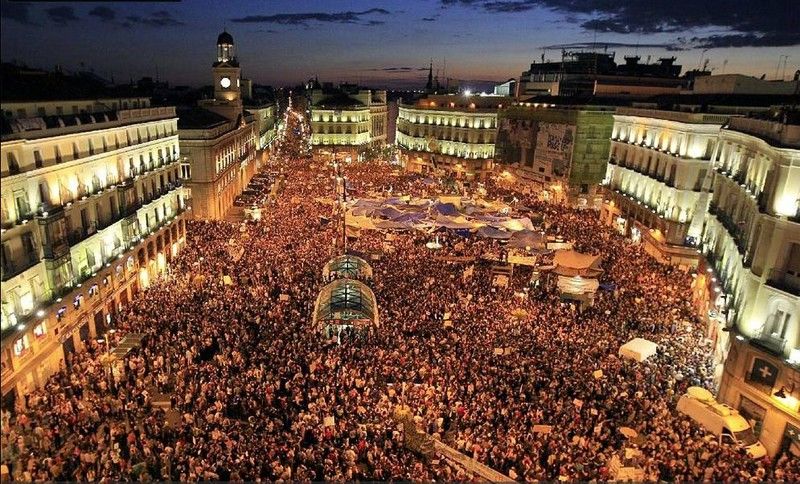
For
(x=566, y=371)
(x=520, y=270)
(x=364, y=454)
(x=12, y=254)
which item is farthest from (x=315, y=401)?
(x=520, y=270)

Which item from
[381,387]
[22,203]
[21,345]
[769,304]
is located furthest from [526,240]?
[21,345]

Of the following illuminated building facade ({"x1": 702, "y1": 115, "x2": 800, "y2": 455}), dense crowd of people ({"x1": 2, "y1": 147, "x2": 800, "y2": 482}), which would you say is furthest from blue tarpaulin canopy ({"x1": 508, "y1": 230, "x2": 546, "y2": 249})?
illuminated building facade ({"x1": 702, "y1": 115, "x2": 800, "y2": 455})

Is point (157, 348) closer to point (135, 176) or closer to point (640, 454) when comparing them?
point (135, 176)

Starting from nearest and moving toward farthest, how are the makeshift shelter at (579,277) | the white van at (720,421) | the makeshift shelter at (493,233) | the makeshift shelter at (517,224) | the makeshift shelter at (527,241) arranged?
the white van at (720,421), the makeshift shelter at (579,277), the makeshift shelter at (527,241), the makeshift shelter at (493,233), the makeshift shelter at (517,224)

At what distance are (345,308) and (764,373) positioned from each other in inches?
718

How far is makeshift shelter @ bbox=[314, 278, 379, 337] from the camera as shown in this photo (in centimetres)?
2608

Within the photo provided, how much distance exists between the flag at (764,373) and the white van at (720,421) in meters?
2.32

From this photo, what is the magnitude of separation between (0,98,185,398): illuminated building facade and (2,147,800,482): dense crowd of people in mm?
1704

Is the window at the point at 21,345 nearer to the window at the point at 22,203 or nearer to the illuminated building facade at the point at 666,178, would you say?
the window at the point at 22,203

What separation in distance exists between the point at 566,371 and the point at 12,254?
24.5m

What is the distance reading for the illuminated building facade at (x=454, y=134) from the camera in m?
83.7

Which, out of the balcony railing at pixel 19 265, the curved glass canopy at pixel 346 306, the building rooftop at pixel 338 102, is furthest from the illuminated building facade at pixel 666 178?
the building rooftop at pixel 338 102

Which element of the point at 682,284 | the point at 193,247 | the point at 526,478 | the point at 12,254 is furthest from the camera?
the point at 193,247

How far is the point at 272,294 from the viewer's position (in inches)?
1293
